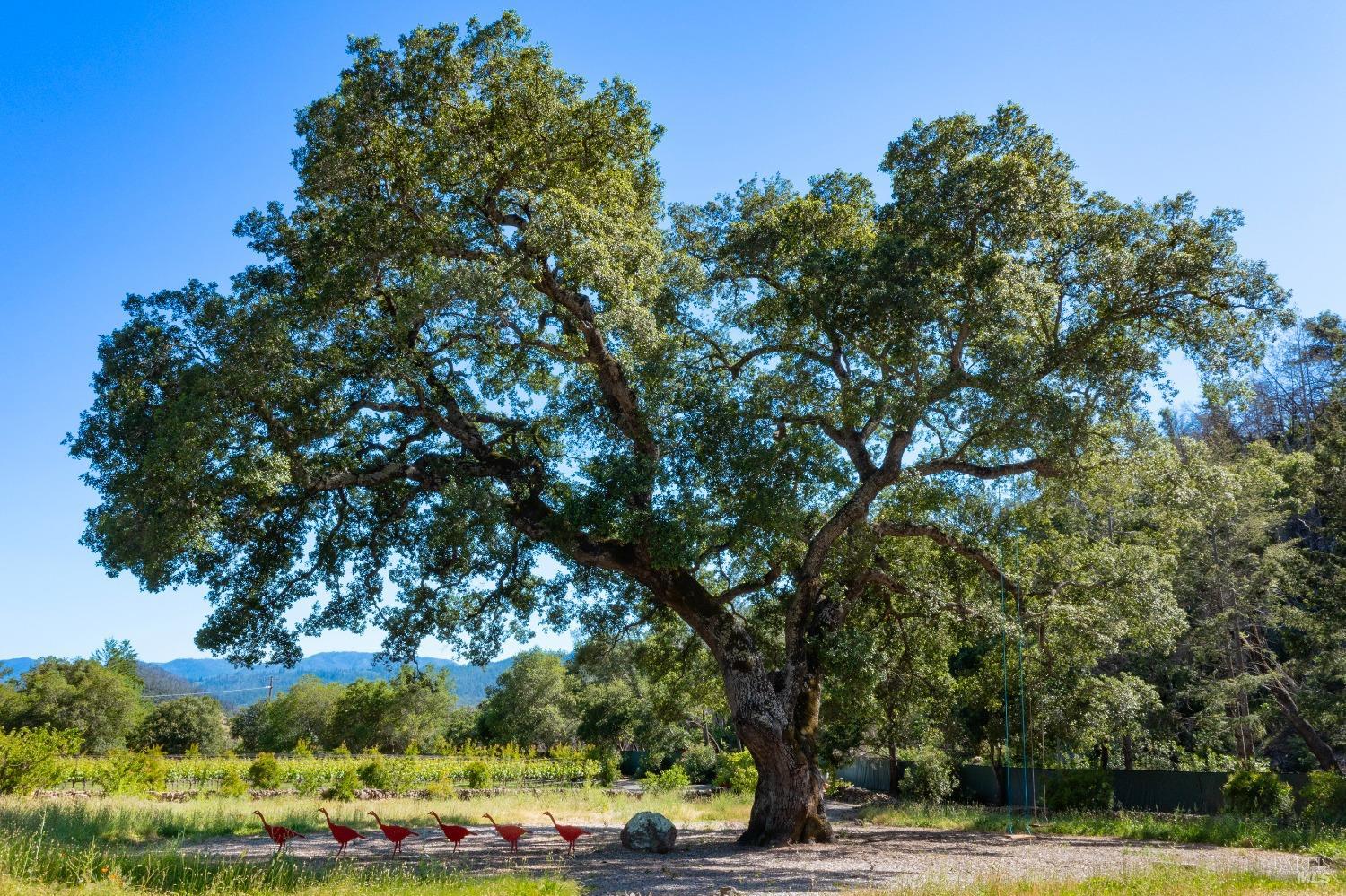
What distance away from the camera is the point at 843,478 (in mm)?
14445

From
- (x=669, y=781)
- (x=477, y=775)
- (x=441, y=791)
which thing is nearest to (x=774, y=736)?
(x=441, y=791)

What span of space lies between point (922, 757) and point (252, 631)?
70.0ft

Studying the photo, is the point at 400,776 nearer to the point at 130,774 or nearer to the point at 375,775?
the point at 375,775

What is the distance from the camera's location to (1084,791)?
2359cm

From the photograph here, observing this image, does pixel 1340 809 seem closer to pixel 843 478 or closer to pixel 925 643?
pixel 925 643

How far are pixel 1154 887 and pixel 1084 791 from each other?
56.6ft

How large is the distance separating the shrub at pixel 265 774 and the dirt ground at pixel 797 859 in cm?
1194

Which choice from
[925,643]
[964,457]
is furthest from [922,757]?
[964,457]

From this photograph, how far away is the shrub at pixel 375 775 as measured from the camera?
88.6 ft

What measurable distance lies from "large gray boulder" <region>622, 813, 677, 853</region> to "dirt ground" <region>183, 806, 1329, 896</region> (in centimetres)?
23

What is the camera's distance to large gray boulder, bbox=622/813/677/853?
534 inches

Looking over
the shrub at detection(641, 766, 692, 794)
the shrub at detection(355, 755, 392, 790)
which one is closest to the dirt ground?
the shrub at detection(355, 755, 392, 790)

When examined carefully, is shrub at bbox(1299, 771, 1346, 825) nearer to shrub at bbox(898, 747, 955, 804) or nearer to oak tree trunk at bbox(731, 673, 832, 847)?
shrub at bbox(898, 747, 955, 804)

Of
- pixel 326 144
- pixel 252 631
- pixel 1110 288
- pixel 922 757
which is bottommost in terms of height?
pixel 922 757
